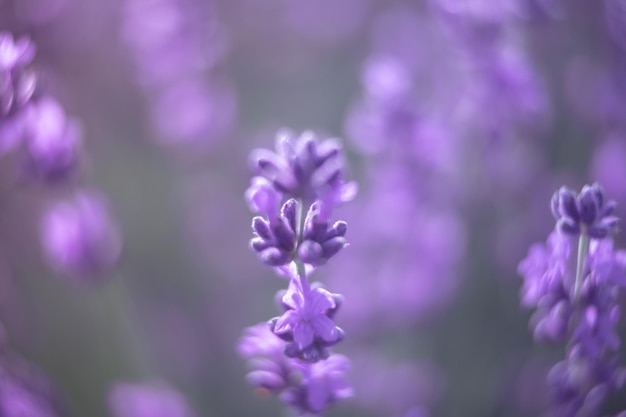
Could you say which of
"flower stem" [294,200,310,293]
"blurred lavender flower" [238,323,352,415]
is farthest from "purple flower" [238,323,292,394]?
"flower stem" [294,200,310,293]

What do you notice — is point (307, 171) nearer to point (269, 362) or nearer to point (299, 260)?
point (299, 260)

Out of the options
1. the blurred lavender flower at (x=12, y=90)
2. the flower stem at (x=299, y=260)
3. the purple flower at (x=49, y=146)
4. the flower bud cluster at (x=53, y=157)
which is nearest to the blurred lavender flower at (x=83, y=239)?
the flower bud cluster at (x=53, y=157)

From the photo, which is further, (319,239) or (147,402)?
(147,402)

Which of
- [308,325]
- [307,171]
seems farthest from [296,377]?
[307,171]

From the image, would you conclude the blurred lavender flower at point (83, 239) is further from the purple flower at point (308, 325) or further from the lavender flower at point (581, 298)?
the lavender flower at point (581, 298)

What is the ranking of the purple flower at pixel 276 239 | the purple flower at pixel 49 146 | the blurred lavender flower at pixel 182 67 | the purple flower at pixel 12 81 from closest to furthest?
the purple flower at pixel 276 239, the purple flower at pixel 12 81, the purple flower at pixel 49 146, the blurred lavender flower at pixel 182 67

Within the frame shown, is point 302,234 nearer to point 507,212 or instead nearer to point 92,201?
point 92,201

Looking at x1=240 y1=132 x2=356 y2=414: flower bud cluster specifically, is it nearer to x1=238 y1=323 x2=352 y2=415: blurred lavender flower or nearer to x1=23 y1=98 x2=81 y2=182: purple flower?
x1=238 y1=323 x2=352 y2=415: blurred lavender flower
